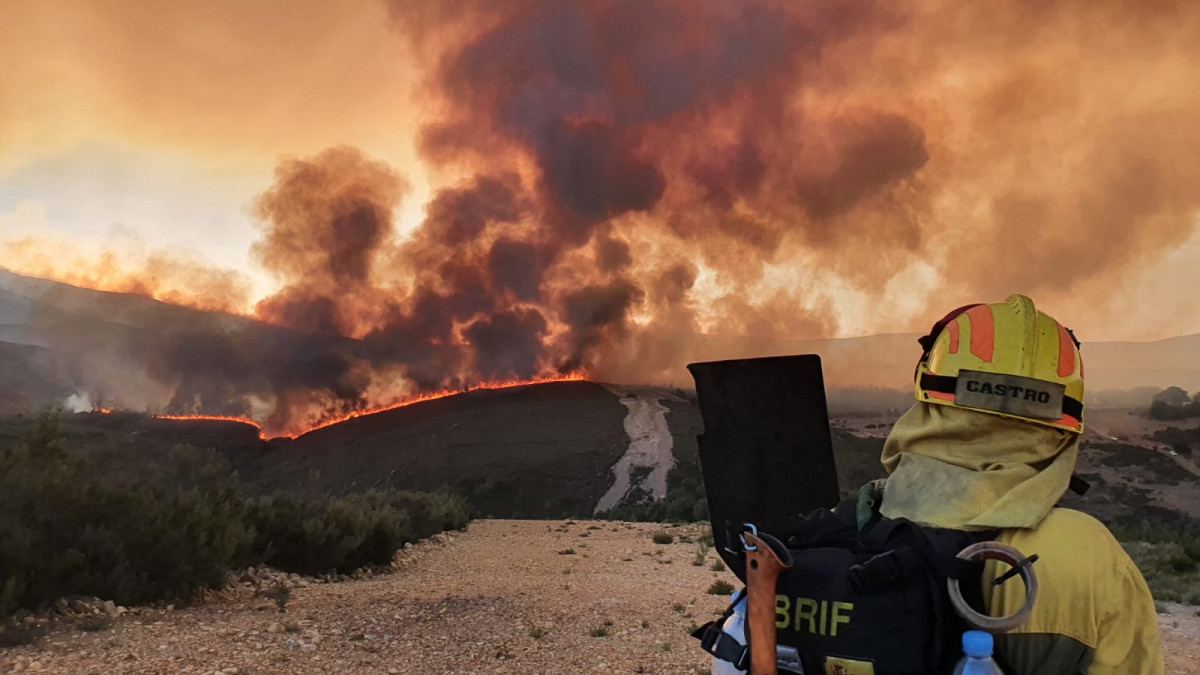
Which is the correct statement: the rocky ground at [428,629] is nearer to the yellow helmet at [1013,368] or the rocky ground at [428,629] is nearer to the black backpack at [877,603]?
the black backpack at [877,603]

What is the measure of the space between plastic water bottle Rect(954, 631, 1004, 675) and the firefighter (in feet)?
0.45

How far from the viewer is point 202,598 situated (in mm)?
8375

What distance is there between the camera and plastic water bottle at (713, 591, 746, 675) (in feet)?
5.28

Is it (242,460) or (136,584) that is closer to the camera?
(136,584)

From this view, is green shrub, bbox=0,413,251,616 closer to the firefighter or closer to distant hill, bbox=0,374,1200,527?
the firefighter

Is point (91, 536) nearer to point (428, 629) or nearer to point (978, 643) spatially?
point (428, 629)

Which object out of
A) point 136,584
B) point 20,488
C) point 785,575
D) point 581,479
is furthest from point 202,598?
point 581,479

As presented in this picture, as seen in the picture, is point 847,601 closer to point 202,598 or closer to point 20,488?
point 202,598

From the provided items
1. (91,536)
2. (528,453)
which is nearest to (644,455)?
(528,453)

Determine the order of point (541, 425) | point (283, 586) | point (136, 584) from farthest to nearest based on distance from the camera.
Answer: point (541, 425), point (283, 586), point (136, 584)

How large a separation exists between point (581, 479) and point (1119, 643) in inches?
1610

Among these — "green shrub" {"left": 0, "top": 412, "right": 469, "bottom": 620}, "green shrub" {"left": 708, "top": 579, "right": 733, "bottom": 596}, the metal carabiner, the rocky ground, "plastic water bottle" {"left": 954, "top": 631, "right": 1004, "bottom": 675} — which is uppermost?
the metal carabiner

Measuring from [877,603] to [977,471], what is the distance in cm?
38

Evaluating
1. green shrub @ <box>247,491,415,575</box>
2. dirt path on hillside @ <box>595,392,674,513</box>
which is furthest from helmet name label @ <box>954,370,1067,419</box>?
dirt path on hillside @ <box>595,392,674,513</box>
